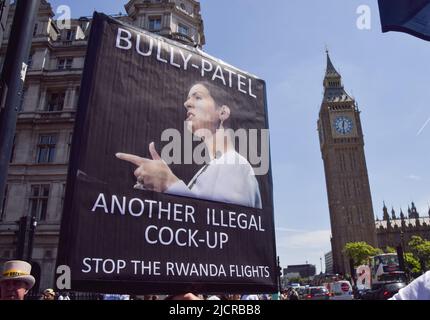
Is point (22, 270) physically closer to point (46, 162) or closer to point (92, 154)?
→ point (92, 154)

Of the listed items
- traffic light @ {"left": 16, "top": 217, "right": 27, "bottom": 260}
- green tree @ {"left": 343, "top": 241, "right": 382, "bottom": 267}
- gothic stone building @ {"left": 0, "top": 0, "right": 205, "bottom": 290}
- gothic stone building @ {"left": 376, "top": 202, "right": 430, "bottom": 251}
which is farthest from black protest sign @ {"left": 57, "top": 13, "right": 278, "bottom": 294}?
gothic stone building @ {"left": 376, "top": 202, "right": 430, "bottom": 251}

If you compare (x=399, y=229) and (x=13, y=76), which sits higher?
(x=399, y=229)

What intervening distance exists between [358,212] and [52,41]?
85.9m

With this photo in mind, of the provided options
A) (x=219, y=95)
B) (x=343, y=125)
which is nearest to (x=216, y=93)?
(x=219, y=95)

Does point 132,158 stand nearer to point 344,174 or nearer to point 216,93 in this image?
point 216,93


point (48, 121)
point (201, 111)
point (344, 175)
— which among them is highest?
point (344, 175)

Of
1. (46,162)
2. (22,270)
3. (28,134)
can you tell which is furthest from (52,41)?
(22,270)

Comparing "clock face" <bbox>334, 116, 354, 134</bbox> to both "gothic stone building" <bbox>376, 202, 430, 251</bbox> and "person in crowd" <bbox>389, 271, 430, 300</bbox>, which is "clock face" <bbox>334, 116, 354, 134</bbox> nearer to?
"gothic stone building" <bbox>376, 202, 430, 251</bbox>

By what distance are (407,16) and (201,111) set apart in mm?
2664

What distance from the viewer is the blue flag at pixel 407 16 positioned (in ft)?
11.5

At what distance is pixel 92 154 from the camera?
192 cm

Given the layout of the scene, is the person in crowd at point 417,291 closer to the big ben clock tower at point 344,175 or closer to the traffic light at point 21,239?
the traffic light at point 21,239

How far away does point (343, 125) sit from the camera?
95.8 metres

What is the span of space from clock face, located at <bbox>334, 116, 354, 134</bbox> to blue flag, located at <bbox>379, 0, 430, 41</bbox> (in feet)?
321
